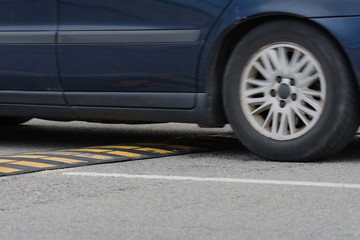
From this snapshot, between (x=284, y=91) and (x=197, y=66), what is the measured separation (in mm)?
610

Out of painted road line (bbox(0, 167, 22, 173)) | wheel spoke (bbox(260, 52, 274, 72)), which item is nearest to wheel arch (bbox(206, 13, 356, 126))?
wheel spoke (bbox(260, 52, 274, 72))

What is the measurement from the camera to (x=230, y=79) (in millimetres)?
5410

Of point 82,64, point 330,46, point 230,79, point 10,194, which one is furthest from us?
point 82,64

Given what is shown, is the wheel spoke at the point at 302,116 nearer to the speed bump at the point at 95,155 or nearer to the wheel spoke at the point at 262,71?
the wheel spoke at the point at 262,71

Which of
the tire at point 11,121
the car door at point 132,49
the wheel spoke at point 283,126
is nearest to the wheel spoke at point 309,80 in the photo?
the wheel spoke at point 283,126

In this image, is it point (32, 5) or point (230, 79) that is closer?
point (230, 79)

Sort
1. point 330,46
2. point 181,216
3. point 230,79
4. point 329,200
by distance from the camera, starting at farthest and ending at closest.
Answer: point 230,79, point 330,46, point 329,200, point 181,216

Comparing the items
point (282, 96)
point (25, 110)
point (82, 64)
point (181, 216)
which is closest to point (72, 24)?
point (82, 64)

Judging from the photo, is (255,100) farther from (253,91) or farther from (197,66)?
(197,66)

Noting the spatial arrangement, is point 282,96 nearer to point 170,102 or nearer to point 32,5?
point 170,102

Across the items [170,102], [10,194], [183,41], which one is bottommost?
[10,194]

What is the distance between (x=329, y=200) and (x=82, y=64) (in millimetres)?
2363

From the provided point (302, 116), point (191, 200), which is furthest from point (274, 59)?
point (191, 200)

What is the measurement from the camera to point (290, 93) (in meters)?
5.16
